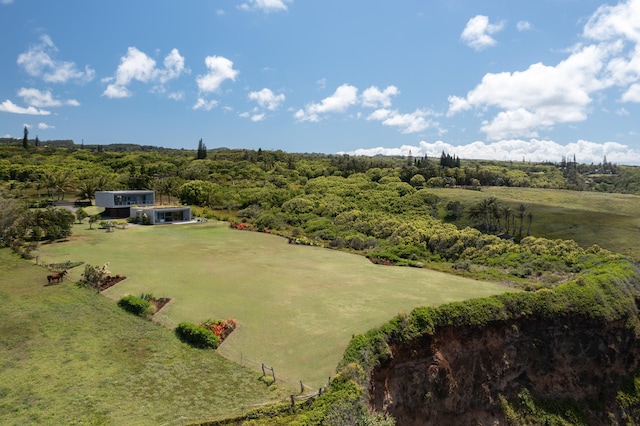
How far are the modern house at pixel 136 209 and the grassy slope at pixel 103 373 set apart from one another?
33.6m

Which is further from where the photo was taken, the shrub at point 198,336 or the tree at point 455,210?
the tree at point 455,210

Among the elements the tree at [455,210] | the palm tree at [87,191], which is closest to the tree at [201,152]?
the palm tree at [87,191]

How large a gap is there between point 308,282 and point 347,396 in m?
15.0

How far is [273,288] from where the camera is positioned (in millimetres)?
29047

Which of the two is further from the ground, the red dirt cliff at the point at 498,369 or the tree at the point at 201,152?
the tree at the point at 201,152

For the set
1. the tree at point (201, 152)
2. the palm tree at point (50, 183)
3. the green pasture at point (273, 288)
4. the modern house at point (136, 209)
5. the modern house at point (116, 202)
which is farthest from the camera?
the tree at point (201, 152)

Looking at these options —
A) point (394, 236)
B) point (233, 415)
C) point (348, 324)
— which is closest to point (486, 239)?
point (394, 236)

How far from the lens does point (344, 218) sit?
2522 inches

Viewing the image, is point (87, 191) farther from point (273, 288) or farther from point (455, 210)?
point (455, 210)

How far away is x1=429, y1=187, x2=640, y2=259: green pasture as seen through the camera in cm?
4934

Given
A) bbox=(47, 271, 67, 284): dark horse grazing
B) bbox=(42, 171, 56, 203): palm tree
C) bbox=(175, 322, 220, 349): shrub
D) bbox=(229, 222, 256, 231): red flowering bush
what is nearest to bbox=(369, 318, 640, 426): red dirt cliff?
bbox=(175, 322, 220, 349): shrub

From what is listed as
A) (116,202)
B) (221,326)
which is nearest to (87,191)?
(116,202)

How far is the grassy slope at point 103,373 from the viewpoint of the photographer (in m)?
15.1

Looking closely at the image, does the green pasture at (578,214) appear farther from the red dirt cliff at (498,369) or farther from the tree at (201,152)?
the tree at (201,152)
